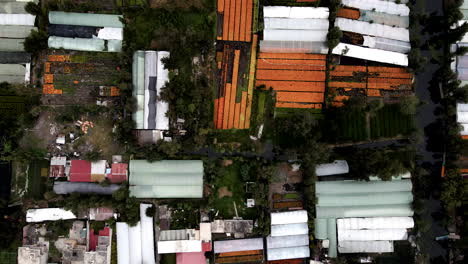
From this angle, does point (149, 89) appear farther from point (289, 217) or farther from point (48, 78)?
point (289, 217)

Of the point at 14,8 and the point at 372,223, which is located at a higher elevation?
the point at 14,8

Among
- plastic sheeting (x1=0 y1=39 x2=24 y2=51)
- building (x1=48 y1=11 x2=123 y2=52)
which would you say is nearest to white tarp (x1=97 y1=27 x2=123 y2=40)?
building (x1=48 y1=11 x2=123 y2=52)

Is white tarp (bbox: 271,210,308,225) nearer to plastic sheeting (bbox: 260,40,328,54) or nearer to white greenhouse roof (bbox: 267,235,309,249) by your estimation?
white greenhouse roof (bbox: 267,235,309,249)

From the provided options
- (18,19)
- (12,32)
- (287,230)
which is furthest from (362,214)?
(18,19)

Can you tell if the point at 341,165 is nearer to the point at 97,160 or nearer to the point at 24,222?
the point at 97,160

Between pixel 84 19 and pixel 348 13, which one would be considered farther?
pixel 348 13

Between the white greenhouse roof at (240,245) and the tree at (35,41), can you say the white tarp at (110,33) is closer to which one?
the tree at (35,41)
